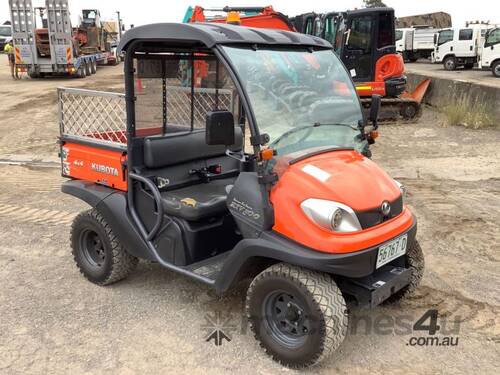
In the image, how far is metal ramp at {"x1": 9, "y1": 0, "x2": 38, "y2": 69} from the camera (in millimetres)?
18281

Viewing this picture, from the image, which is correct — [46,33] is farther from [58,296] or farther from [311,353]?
[311,353]

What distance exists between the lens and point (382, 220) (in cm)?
312

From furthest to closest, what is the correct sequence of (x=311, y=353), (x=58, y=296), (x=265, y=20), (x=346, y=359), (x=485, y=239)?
(x=265, y=20), (x=485, y=239), (x=58, y=296), (x=346, y=359), (x=311, y=353)

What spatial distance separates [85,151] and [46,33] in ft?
57.7

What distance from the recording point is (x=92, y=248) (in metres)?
4.31

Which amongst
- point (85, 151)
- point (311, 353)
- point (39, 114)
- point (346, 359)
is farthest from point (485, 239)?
point (39, 114)

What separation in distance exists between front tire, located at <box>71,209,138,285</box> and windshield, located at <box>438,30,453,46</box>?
2472 centimetres

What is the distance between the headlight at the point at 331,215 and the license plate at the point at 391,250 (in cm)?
24

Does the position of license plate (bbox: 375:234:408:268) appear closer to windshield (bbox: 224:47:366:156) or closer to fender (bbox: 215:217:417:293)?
fender (bbox: 215:217:417:293)

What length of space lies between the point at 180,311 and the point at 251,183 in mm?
1249

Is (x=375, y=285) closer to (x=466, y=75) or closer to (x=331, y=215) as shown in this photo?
(x=331, y=215)

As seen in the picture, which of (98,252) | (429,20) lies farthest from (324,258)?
(429,20)

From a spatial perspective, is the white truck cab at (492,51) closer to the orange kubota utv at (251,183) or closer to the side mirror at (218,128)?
the orange kubota utv at (251,183)

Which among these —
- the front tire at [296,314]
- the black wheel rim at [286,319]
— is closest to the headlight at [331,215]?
the front tire at [296,314]
